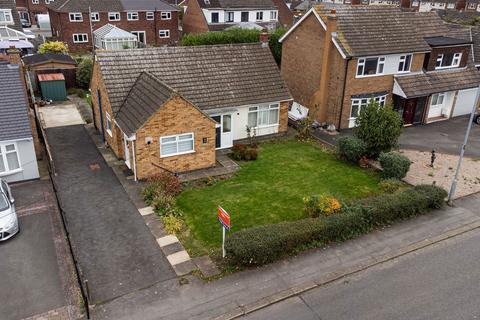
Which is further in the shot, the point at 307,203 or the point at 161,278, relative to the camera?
the point at 307,203

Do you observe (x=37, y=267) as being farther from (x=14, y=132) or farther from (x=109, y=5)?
(x=109, y=5)

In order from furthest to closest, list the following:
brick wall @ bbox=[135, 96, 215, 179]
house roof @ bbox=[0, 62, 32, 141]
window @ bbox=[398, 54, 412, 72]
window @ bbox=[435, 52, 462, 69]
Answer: window @ bbox=[435, 52, 462, 69]
window @ bbox=[398, 54, 412, 72]
brick wall @ bbox=[135, 96, 215, 179]
house roof @ bbox=[0, 62, 32, 141]

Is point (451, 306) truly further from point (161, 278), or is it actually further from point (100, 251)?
point (100, 251)

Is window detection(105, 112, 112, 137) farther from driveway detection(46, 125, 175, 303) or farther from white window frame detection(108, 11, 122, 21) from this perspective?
white window frame detection(108, 11, 122, 21)

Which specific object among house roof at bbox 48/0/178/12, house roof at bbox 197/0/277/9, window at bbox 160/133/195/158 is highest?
house roof at bbox 197/0/277/9

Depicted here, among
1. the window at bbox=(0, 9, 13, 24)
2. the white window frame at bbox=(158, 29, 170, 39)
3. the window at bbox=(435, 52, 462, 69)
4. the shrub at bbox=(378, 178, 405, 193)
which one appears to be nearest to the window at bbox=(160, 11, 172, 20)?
the white window frame at bbox=(158, 29, 170, 39)

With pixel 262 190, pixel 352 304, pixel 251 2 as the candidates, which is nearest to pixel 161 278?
pixel 352 304

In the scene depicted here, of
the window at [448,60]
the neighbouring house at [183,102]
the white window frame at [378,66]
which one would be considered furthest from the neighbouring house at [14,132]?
the window at [448,60]
